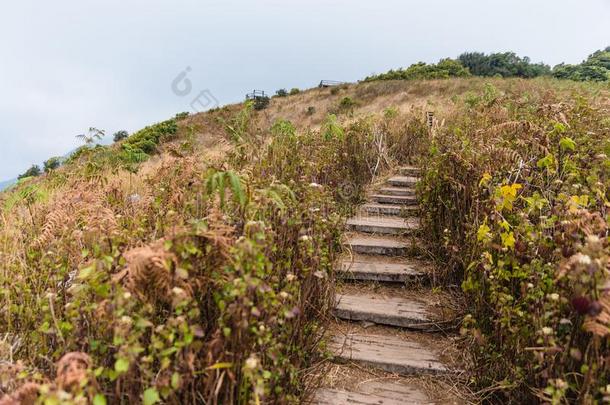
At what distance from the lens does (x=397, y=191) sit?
254 inches

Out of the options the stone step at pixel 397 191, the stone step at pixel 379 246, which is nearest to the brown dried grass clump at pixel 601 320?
the stone step at pixel 379 246

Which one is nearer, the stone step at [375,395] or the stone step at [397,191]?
the stone step at [375,395]

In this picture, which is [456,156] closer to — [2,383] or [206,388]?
[206,388]

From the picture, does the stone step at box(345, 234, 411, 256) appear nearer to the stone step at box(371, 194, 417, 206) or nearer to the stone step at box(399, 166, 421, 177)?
the stone step at box(371, 194, 417, 206)

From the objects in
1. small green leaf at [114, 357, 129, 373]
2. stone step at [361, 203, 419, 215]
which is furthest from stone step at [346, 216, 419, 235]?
small green leaf at [114, 357, 129, 373]

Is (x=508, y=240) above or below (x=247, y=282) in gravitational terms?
below

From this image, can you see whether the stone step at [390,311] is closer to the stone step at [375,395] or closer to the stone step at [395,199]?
the stone step at [375,395]

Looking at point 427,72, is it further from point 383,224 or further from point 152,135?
point 383,224

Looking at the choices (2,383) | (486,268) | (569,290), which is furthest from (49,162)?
(569,290)

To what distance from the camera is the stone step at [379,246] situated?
4.68 meters

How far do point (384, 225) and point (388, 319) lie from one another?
1.80 meters

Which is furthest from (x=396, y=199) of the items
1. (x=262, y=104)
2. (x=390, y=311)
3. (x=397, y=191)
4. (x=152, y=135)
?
(x=262, y=104)

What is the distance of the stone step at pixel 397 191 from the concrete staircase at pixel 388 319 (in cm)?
107

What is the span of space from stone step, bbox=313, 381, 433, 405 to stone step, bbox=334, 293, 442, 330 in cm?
71
